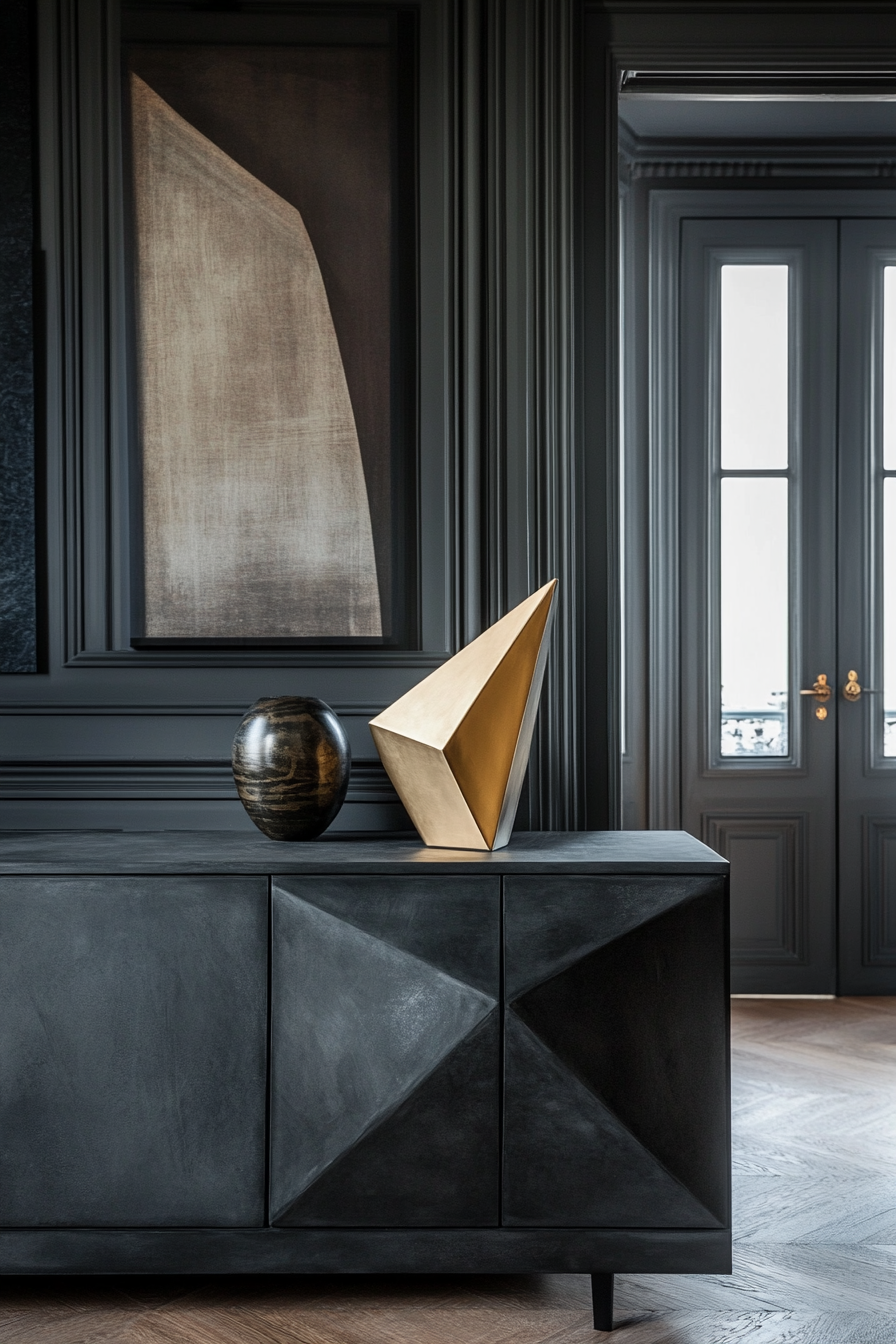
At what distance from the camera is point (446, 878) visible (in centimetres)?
171

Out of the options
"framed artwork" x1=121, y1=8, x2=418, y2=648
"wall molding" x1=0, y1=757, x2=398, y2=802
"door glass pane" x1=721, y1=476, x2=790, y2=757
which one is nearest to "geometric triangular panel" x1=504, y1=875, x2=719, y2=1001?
"wall molding" x1=0, y1=757, x2=398, y2=802

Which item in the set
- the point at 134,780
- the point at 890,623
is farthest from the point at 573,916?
the point at 890,623

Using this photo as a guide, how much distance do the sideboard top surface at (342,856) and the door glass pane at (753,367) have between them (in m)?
2.17

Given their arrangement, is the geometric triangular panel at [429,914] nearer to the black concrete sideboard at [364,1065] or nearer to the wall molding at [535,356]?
the black concrete sideboard at [364,1065]

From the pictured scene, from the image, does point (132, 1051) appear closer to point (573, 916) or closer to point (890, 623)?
point (573, 916)

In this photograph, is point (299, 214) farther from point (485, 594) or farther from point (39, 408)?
point (485, 594)

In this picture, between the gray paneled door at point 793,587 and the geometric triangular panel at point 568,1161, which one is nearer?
the geometric triangular panel at point 568,1161

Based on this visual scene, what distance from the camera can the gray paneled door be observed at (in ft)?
12.0

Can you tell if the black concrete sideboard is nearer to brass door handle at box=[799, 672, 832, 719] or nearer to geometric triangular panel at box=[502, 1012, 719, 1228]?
geometric triangular panel at box=[502, 1012, 719, 1228]

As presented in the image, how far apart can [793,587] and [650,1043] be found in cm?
237

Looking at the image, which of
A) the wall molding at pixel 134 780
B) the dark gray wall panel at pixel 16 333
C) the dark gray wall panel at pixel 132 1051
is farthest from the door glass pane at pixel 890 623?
the dark gray wall panel at pixel 16 333

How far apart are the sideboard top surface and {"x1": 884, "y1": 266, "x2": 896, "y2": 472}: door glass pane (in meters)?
2.39

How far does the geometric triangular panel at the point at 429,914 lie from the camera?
1.69 m

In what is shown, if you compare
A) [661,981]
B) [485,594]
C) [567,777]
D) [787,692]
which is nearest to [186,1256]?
[661,981]
